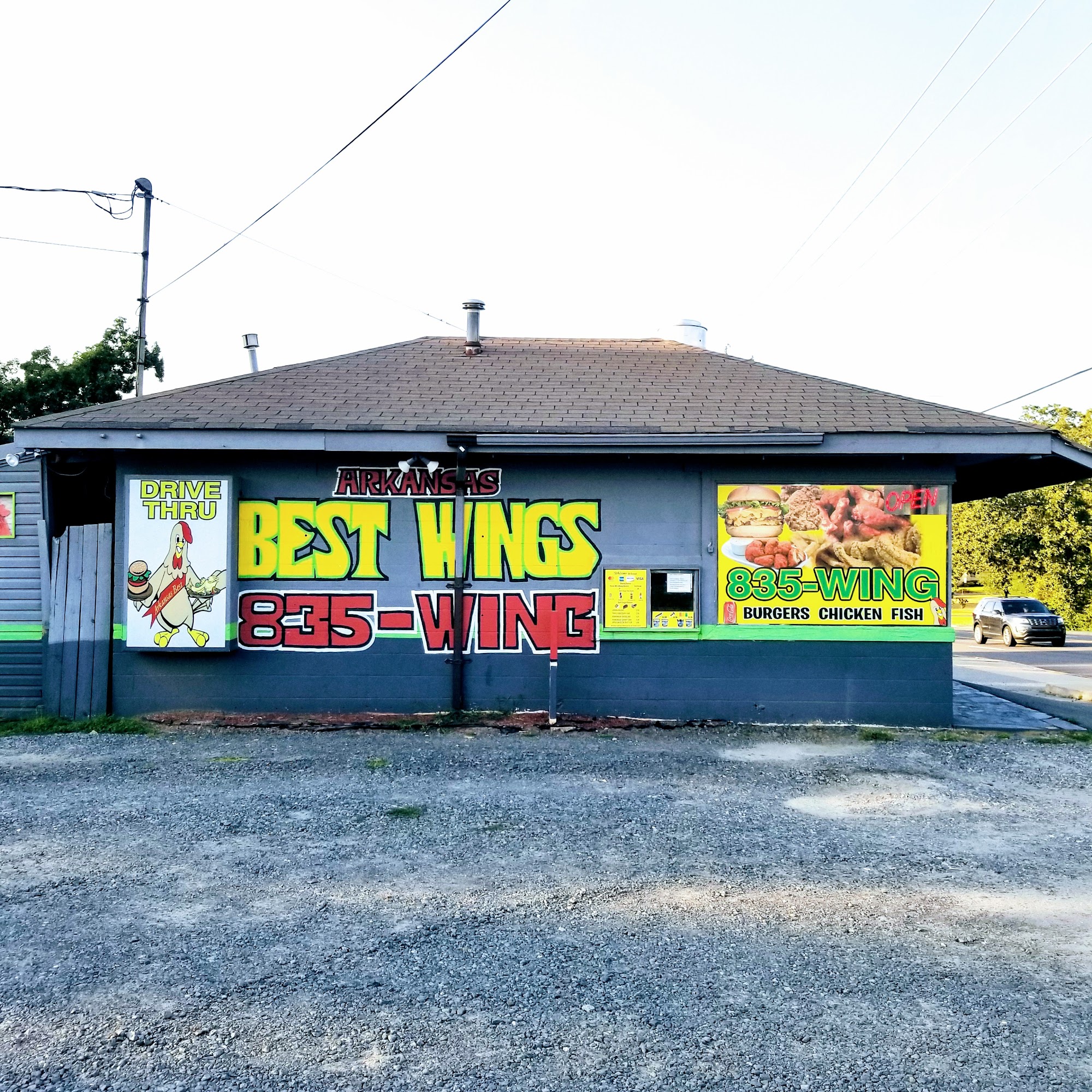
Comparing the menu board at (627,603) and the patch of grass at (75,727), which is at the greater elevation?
the menu board at (627,603)

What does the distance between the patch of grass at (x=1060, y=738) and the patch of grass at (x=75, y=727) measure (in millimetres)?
9381

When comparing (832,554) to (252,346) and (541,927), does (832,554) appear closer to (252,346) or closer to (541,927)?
(541,927)

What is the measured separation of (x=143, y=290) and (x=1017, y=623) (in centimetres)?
2617

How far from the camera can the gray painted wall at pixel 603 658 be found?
11.1 m

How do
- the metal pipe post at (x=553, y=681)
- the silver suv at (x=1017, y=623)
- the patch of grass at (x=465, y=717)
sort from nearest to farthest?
1. the patch of grass at (x=465, y=717)
2. the metal pipe post at (x=553, y=681)
3. the silver suv at (x=1017, y=623)

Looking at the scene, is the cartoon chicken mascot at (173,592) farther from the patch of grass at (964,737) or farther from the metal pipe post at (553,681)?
the patch of grass at (964,737)

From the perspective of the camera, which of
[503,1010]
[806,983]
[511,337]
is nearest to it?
[503,1010]

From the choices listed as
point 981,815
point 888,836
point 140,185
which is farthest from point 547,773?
point 140,185

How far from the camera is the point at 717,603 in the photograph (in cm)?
1125

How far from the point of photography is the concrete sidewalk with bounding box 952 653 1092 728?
13023 mm

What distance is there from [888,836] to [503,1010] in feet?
12.2

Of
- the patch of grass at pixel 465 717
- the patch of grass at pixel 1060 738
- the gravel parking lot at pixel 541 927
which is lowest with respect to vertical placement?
the gravel parking lot at pixel 541 927

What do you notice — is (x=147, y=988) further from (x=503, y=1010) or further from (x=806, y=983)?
(x=806, y=983)

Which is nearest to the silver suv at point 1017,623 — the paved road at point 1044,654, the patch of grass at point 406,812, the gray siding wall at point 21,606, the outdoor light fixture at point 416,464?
the paved road at point 1044,654
